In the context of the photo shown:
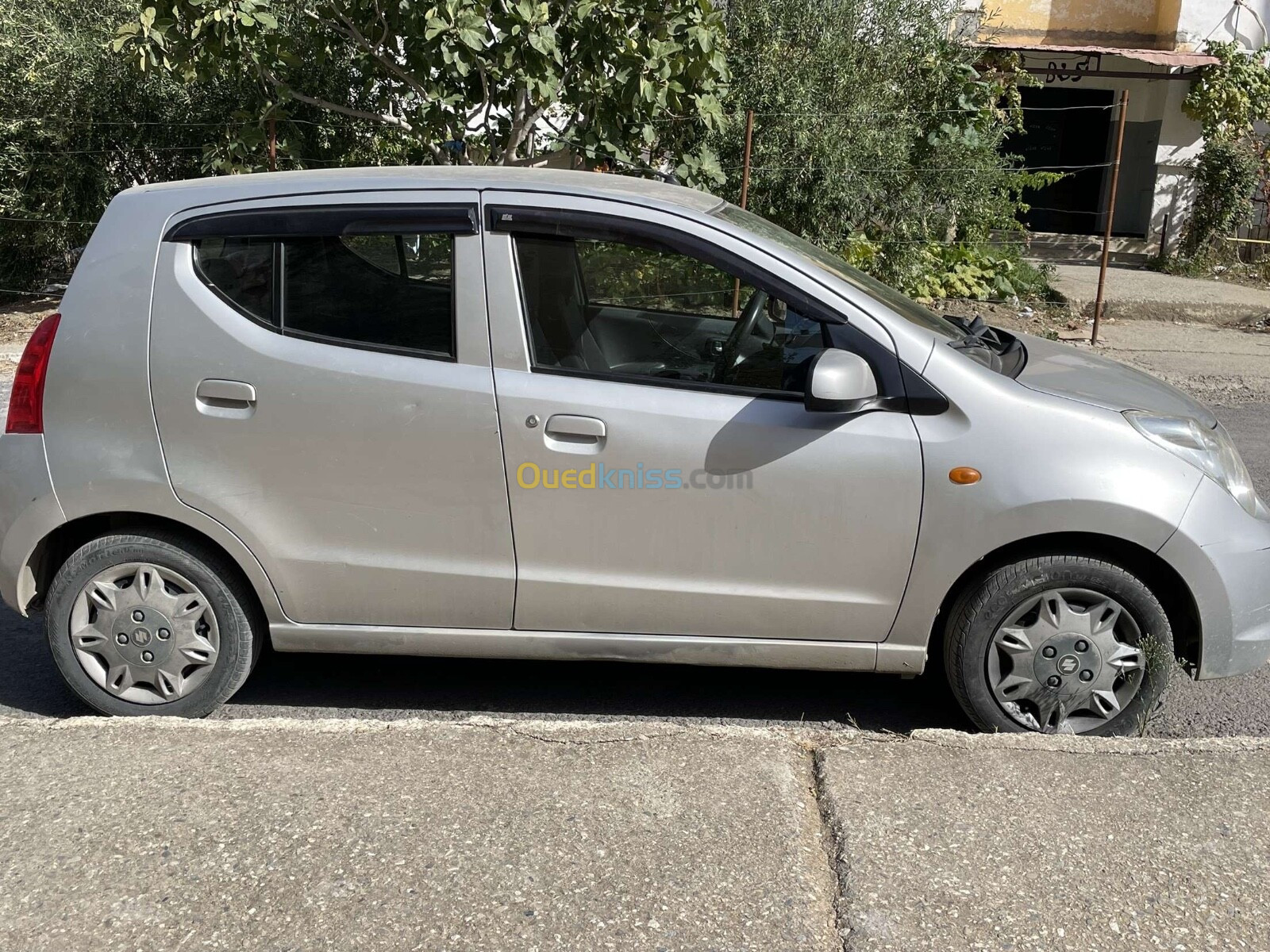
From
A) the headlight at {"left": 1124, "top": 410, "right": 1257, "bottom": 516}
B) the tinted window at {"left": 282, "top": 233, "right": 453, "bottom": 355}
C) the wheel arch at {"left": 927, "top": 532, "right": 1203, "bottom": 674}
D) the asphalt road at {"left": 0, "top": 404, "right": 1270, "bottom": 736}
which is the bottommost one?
the asphalt road at {"left": 0, "top": 404, "right": 1270, "bottom": 736}

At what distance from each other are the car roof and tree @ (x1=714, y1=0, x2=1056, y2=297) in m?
7.15

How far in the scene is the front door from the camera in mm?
3686

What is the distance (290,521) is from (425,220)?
105 cm

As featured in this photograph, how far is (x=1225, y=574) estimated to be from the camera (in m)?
3.70

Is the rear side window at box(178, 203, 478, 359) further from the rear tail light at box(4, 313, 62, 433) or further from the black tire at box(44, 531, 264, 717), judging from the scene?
the black tire at box(44, 531, 264, 717)

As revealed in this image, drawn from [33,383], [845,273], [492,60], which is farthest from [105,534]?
[492,60]

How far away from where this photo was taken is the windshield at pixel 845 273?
3.96 meters

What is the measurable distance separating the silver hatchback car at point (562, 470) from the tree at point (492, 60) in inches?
185

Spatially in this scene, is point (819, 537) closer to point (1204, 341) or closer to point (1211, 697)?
point (1211, 697)

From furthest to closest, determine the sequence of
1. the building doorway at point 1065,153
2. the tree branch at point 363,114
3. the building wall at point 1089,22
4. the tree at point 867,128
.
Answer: the building doorway at point 1065,153, the building wall at point 1089,22, the tree at point 867,128, the tree branch at point 363,114

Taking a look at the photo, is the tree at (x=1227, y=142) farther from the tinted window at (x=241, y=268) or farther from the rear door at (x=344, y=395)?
the tinted window at (x=241, y=268)

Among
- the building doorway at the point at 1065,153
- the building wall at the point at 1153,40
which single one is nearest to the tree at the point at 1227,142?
the building wall at the point at 1153,40

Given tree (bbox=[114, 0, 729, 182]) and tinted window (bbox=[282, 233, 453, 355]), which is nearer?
tinted window (bbox=[282, 233, 453, 355])

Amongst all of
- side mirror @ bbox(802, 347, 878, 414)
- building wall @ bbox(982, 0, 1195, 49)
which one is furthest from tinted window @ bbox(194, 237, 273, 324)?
building wall @ bbox(982, 0, 1195, 49)
